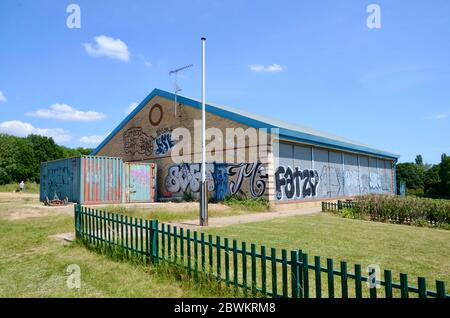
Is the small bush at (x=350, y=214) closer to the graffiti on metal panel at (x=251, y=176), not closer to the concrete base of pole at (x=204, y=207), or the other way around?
the graffiti on metal panel at (x=251, y=176)

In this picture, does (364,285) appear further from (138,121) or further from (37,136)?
(37,136)

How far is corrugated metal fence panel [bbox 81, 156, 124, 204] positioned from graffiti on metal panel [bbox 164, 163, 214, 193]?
3833mm

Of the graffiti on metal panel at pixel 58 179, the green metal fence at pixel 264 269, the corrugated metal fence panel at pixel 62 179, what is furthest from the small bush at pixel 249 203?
the green metal fence at pixel 264 269

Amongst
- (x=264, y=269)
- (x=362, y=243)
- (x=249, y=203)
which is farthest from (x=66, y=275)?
(x=249, y=203)

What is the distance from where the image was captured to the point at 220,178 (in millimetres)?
20953

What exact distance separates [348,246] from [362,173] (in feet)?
69.6

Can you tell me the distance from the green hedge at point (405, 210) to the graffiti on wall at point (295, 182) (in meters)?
4.20

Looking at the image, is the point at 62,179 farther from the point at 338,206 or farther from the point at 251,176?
the point at 338,206

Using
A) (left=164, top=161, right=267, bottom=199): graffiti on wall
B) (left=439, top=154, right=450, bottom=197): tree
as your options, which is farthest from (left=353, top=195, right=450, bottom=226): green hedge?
(left=439, top=154, right=450, bottom=197): tree

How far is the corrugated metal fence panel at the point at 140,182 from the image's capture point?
2200 centimetres

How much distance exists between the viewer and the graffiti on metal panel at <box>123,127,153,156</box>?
26641mm

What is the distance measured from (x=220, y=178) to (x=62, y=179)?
952 centimetres

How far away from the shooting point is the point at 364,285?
5.97 metres

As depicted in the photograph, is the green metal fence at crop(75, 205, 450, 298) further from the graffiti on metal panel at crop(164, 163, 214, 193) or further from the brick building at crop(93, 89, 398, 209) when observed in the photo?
the graffiti on metal panel at crop(164, 163, 214, 193)
